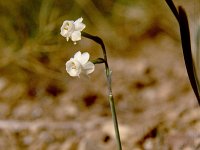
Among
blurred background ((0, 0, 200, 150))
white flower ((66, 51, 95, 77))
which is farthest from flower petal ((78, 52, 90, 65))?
blurred background ((0, 0, 200, 150))

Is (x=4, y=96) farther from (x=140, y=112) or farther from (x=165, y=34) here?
(x=165, y=34)

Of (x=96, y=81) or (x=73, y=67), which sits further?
(x=96, y=81)

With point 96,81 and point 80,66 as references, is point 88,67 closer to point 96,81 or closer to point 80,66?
point 80,66

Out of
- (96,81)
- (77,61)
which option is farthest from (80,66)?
(96,81)

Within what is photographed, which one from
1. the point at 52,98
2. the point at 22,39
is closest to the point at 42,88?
the point at 52,98

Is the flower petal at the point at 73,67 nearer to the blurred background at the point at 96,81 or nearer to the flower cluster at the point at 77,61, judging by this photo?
the flower cluster at the point at 77,61

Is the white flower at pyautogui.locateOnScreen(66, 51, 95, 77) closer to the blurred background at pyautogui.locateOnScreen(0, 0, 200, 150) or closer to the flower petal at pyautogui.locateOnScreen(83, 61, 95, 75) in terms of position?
the flower petal at pyautogui.locateOnScreen(83, 61, 95, 75)
